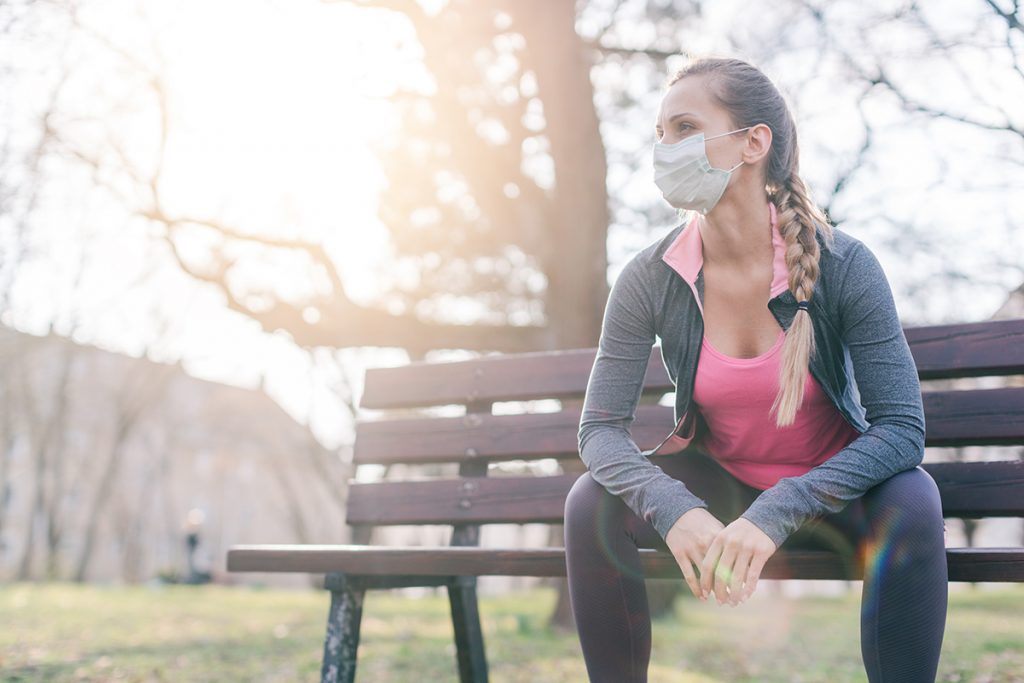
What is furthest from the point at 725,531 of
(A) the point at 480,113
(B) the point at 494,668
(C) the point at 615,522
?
(A) the point at 480,113

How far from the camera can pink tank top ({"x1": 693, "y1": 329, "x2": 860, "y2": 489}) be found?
2.28 metres

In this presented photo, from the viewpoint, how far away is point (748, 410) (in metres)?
2.31

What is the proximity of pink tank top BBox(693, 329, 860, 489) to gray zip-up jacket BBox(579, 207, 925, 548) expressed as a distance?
43 mm

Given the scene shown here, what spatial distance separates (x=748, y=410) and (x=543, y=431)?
1082mm

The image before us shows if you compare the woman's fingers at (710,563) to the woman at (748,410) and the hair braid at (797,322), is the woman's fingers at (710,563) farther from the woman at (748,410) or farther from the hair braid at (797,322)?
the hair braid at (797,322)

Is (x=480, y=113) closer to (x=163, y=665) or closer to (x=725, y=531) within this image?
(x=163, y=665)

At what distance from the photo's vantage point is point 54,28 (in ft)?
17.6

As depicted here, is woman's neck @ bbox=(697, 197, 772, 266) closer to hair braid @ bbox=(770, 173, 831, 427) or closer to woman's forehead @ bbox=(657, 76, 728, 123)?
hair braid @ bbox=(770, 173, 831, 427)

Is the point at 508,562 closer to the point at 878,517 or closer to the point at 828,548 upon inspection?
the point at 828,548

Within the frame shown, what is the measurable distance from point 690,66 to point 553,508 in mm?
1467

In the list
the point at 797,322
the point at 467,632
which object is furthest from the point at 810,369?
the point at 467,632

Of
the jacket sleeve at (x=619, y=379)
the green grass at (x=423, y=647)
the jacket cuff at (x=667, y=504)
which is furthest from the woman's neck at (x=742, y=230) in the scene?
the green grass at (x=423, y=647)

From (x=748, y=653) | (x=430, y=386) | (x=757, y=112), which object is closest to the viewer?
(x=757, y=112)

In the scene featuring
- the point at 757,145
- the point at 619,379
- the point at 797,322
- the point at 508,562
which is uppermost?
the point at 757,145
